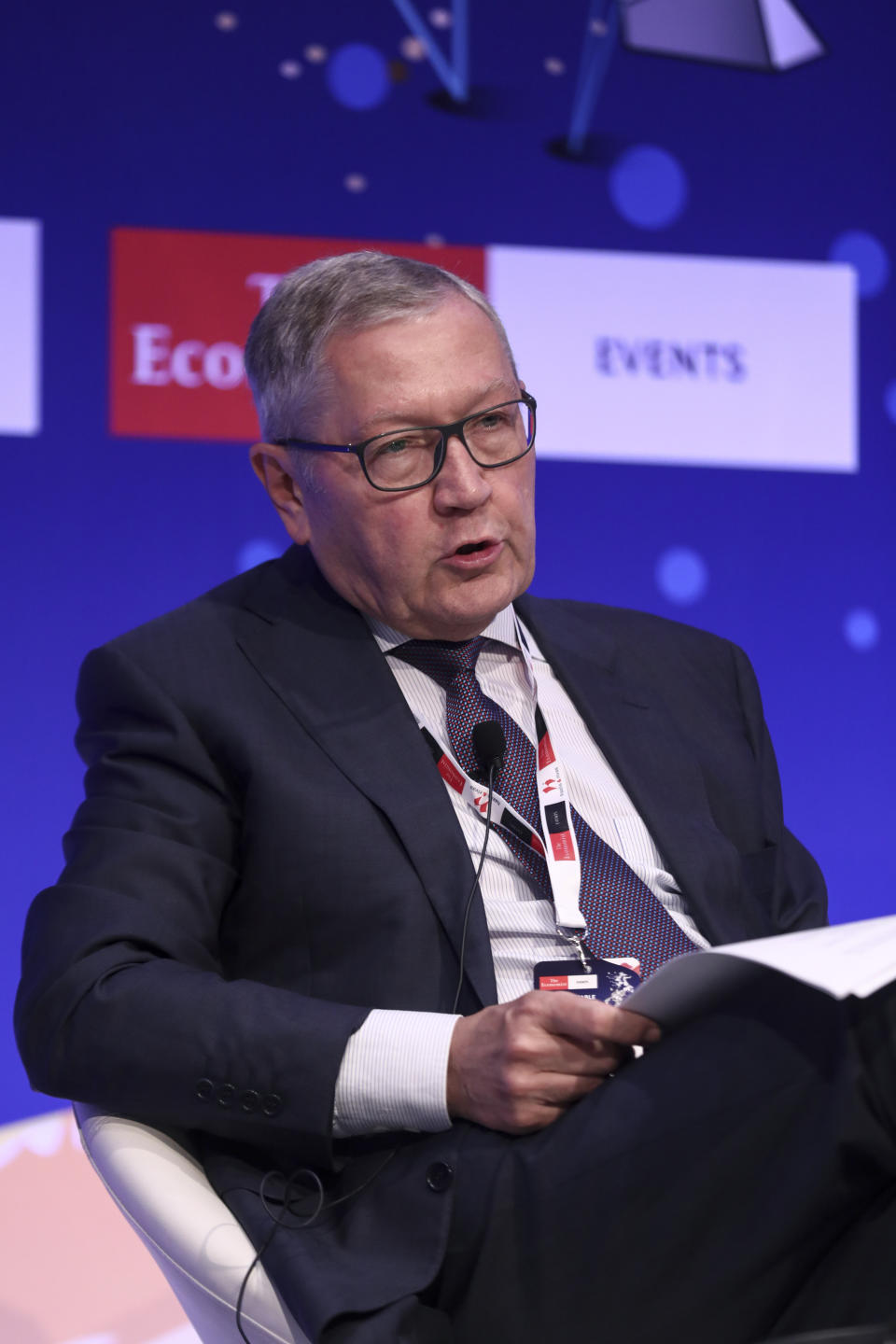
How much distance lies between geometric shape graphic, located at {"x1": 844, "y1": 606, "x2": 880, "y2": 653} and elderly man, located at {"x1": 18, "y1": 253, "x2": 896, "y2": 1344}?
1.29m

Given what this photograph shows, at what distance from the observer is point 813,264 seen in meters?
3.44

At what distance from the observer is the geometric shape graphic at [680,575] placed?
11.1 ft

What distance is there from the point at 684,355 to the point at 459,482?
161cm

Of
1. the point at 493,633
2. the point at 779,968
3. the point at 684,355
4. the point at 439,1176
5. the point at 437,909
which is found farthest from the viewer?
the point at 684,355

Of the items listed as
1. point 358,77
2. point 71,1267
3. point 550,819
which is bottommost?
point 71,1267

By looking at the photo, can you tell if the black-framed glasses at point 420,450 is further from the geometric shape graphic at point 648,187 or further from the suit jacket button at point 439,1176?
the geometric shape graphic at point 648,187

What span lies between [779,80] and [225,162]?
1.31 m

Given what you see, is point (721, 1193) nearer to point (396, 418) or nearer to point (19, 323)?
point (396, 418)

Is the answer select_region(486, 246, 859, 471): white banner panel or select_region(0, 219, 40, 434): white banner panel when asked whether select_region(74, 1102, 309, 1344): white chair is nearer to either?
select_region(0, 219, 40, 434): white banner panel

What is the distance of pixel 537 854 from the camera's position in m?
1.79

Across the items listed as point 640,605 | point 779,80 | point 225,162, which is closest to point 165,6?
point 225,162

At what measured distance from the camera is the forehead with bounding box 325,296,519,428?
1.93 meters

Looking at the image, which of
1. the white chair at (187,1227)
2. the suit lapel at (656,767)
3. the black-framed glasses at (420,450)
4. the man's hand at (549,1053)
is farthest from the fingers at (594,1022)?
the black-framed glasses at (420,450)

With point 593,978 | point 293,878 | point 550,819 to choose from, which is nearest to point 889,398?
point 550,819
